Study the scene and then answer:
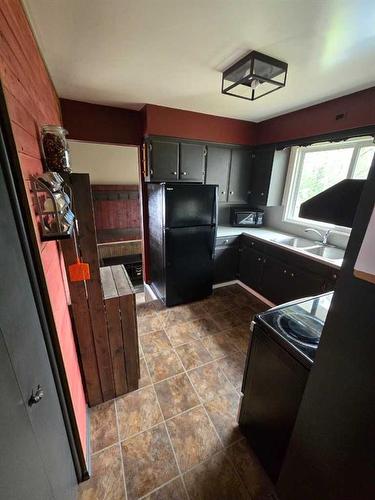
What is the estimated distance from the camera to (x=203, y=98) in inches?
93.3

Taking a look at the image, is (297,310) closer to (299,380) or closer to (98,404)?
(299,380)

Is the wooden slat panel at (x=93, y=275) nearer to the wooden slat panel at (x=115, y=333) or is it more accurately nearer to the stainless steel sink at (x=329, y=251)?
the wooden slat panel at (x=115, y=333)

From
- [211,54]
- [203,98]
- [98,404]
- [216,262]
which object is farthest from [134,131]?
[98,404]

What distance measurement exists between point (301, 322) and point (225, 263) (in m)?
2.09

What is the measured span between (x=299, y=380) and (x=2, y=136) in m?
1.49

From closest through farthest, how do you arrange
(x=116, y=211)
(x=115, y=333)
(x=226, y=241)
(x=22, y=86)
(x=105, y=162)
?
(x=22, y=86) → (x=115, y=333) → (x=226, y=241) → (x=105, y=162) → (x=116, y=211)

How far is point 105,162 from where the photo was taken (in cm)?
476

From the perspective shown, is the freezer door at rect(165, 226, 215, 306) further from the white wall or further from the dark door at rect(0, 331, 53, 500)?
the white wall

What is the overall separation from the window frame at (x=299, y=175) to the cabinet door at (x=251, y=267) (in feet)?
2.50

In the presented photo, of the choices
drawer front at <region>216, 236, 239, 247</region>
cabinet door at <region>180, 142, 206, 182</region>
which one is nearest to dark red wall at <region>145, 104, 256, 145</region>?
cabinet door at <region>180, 142, 206, 182</region>

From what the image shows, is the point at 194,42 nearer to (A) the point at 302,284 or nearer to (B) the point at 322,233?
(A) the point at 302,284

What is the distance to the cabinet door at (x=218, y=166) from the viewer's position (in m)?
3.07

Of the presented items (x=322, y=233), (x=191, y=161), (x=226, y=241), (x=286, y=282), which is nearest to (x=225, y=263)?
(x=226, y=241)

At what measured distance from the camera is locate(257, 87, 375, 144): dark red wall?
6.86 feet
